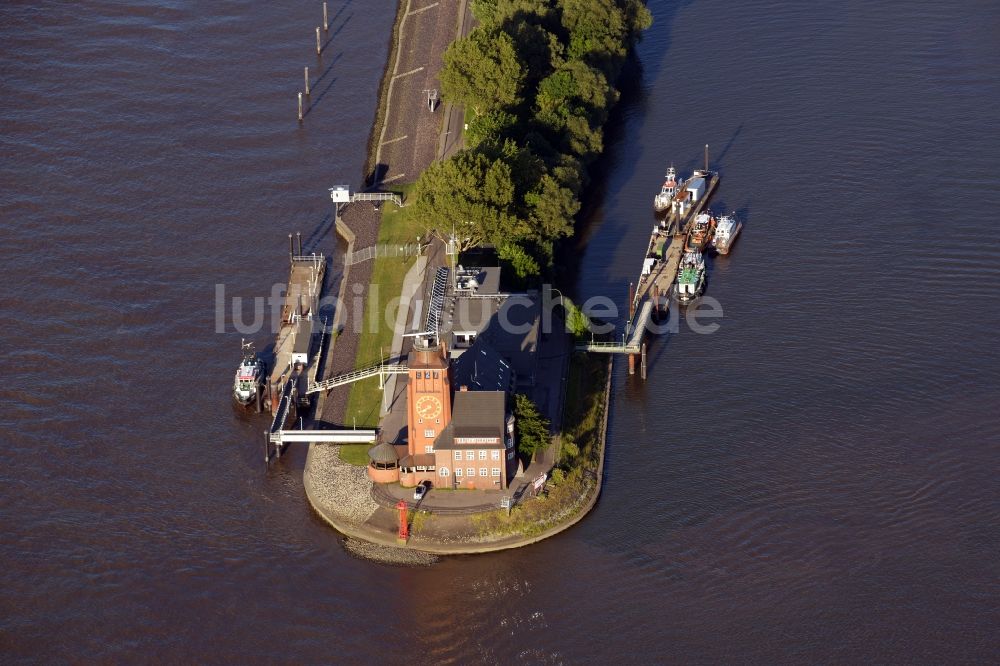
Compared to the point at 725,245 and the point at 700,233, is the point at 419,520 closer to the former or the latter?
the point at 725,245

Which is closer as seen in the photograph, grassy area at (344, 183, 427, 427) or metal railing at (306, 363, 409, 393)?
grassy area at (344, 183, 427, 427)

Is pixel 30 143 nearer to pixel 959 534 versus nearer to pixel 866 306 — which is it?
pixel 866 306

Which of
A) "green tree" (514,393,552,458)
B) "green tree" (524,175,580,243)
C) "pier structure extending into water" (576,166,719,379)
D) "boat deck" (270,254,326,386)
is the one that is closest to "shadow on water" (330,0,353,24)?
"pier structure extending into water" (576,166,719,379)

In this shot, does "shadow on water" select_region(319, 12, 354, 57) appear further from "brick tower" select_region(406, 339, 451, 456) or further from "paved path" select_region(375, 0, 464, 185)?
"brick tower" select_region(406, 339, 451, 456)

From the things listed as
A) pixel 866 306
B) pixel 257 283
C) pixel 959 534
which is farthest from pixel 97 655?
pixel 866 306

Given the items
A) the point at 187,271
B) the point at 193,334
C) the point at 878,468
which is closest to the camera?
the point at 878,468

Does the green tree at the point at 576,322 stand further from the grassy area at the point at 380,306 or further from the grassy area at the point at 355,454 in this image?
the grassy area at the point at 355,454

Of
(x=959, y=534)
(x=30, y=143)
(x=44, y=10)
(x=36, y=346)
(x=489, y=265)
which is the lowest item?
(x=959, y=534)
